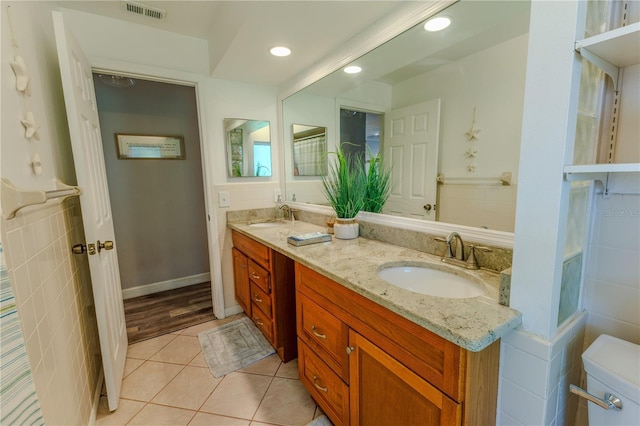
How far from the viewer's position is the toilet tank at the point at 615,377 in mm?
658

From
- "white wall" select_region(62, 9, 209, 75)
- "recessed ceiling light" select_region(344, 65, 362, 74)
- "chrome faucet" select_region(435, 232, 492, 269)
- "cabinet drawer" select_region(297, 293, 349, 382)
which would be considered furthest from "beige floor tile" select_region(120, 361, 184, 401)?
"recessed ceiling light" select_region(344, 65, 362, 74)

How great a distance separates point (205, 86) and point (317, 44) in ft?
3.39

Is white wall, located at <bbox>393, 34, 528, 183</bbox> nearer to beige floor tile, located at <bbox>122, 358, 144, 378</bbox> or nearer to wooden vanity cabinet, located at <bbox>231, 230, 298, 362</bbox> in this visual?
wooden vanity cabinet, located at <bbox>231, 230, 298, 362</bbox>

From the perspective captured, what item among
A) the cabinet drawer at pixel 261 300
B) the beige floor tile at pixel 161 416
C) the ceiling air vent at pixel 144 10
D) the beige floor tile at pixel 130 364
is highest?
the ceiling air vent at pixel 144 10

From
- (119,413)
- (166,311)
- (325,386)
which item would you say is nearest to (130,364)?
Result: (119,413)

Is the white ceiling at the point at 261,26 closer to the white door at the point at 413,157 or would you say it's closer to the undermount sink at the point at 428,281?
the white door at the point at 413,157

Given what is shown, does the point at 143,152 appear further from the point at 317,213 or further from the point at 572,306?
the point at 572,306

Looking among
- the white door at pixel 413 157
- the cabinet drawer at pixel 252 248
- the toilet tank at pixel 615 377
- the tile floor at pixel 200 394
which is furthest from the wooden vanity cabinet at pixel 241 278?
the toilet tank at pixel 615 377

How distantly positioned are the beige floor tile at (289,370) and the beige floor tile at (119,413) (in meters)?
0.77

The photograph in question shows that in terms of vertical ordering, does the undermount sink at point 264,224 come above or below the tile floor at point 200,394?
above

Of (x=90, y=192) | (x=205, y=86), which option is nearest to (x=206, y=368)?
(x=90, y=192)

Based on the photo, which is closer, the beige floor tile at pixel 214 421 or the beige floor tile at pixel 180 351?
the beige floor tile at pixel 214 421

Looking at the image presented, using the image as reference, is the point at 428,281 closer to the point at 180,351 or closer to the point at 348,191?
the point at 348,191

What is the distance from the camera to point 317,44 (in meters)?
1.72
